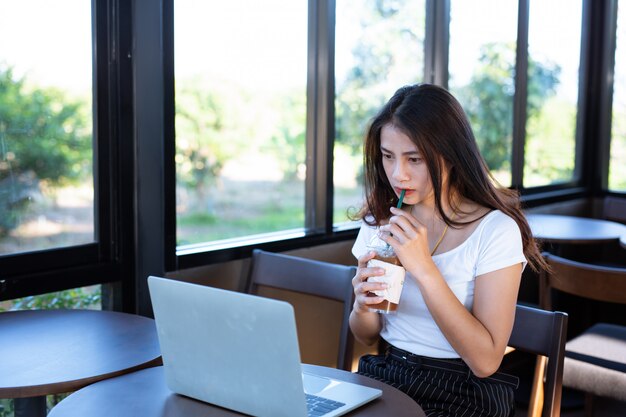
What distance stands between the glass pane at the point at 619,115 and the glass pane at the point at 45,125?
12.5 feet

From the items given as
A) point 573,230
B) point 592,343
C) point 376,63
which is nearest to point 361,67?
point 376,63

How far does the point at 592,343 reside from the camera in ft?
8.33

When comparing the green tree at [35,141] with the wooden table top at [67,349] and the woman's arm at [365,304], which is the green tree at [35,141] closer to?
the wooden table top at [67,349]

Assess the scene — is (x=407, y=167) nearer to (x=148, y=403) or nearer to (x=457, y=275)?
(x=457, y=275)

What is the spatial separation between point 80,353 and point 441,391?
2.49ft

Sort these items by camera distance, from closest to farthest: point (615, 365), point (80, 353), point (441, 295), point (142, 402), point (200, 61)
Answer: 1. point (142, 402)
2. point (441, 295)
3. point (80, 353)
4. point (615, 365)
5. point (200, 61)

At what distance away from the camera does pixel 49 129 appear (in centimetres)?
203

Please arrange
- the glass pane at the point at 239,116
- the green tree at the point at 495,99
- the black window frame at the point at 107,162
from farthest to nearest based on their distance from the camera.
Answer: the green tree at the point at 495,99
the glass pane at the point at 239,116
the black window frame at the point at 107,162

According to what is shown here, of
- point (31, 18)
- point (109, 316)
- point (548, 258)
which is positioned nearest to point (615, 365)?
point (548, 258)

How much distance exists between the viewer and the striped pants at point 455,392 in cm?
152

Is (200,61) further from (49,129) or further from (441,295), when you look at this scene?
(441,295)

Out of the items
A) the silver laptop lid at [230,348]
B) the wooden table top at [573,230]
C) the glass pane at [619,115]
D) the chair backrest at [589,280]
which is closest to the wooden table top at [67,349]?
the silver laptop lid at [230,348]

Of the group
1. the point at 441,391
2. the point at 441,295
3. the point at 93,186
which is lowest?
the point at 441,391

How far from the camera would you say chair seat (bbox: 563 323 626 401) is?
7.41ft
